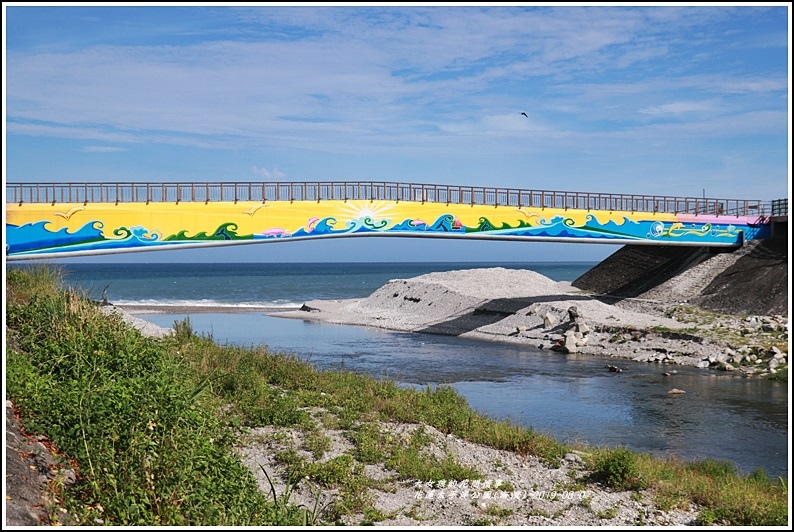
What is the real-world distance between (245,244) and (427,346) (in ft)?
40.4

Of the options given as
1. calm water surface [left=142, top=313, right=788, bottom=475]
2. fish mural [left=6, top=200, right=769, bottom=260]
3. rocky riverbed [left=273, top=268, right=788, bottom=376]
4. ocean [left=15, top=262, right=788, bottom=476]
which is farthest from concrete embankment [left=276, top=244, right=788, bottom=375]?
fish mural [left=6, top=200, right=769, bottom=260]

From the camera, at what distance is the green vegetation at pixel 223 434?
33.3 feet

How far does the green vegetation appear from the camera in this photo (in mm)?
10148

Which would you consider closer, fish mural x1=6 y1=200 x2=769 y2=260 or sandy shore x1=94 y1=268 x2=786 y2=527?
sandy shore x1=94 y1=268 x2=786 y2=527

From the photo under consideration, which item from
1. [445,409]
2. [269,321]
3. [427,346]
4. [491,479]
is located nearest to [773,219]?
[427,346]

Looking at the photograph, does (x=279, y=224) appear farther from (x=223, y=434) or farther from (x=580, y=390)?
(x=223, y=434)

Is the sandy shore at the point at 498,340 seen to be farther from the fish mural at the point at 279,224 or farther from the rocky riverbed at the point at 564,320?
the fish mural at the point at 279,224

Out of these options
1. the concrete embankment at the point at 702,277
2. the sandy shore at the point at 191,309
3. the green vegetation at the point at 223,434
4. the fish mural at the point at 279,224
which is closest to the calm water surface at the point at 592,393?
the green vegetation at the point at 223,434

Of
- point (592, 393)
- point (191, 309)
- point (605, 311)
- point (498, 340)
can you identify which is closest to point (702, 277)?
point (605, 311)

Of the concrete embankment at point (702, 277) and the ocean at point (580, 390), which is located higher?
the concrete embankment at point (702, 277)

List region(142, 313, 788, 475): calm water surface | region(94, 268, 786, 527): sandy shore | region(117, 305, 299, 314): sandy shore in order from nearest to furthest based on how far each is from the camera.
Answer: region(94, 268, 786, 527): sandy shore < region(142, 313, 788, 475): calm water surface < region(117, 305, 299, 314): sandy shore

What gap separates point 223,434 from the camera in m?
13.8

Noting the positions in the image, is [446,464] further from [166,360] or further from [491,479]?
[166,360]

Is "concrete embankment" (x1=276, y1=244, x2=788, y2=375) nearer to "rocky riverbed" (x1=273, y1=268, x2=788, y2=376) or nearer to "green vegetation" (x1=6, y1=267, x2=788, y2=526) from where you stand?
"rocky riverbed" (x1=273, y1=268, x2=788, y2=376)
